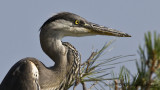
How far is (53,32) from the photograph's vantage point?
12.8 ft

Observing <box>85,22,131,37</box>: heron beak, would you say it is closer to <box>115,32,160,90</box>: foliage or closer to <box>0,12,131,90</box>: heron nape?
<box>0,12,131,90</box>: heron nape

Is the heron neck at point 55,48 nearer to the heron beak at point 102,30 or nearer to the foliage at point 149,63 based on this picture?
the heron beak at point 102,30

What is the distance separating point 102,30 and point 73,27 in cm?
40

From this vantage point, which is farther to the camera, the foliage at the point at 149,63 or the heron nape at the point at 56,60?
the heron nape at the point at 56,60

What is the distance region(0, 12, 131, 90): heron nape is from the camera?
3432 millimetres

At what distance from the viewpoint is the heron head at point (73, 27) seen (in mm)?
3889

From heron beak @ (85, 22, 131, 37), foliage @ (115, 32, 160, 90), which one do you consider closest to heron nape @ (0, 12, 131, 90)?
heron beak @ (85, 22, 131, 37)

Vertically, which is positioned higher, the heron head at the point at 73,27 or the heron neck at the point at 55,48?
the heron head at the point at 73,27

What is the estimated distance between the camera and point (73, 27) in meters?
4.02

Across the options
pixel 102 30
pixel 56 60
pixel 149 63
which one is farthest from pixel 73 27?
pixel 149 63

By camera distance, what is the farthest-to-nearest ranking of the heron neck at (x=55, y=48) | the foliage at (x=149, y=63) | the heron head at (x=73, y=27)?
the heron head at (x=73, y=27), the heron neck at (x=55, y=48), the foliage at (x=149, y=63)

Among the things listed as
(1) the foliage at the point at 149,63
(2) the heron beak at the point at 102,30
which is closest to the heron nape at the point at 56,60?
Result: (2) the heron beak at the point at 102,30

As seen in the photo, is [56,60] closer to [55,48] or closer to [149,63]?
[55,48]

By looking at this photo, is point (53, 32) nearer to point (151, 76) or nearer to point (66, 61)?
point (66, 61)
